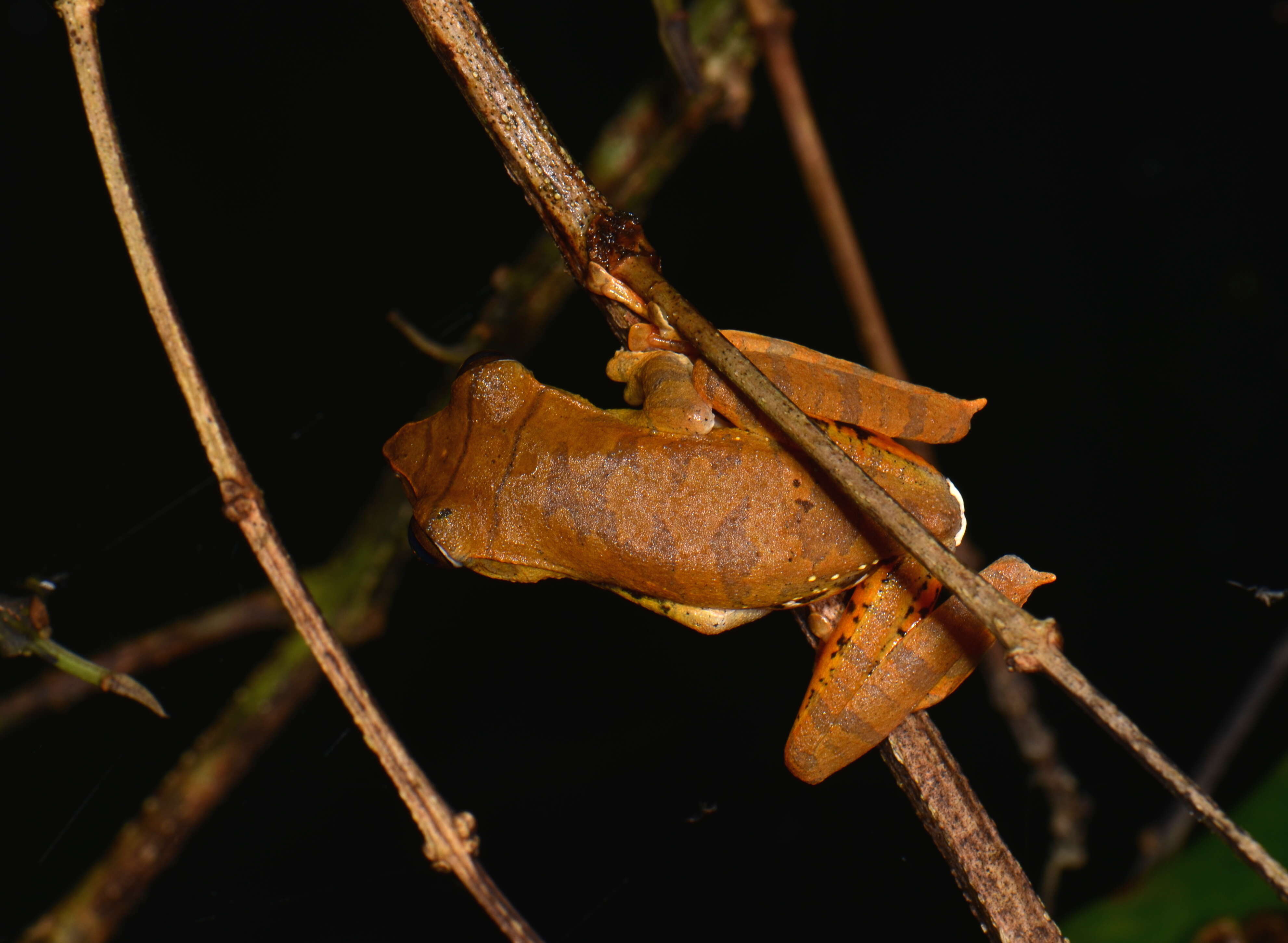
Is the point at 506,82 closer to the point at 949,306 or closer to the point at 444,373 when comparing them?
the point at 444,373

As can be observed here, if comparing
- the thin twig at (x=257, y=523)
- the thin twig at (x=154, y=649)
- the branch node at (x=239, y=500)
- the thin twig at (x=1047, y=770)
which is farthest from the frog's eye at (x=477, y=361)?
the thin twig at (x=1047, y=770)

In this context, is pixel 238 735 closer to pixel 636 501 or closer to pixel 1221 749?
pixel 636 501

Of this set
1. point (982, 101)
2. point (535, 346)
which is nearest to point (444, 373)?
point (535, 346)

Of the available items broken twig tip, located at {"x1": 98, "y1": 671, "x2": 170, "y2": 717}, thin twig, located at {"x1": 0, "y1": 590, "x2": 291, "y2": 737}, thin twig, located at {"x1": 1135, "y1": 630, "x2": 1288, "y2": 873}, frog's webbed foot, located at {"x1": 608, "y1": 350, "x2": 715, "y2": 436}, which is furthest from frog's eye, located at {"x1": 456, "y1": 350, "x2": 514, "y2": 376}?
thin twig, located at {"x1": 1135, "y1": 630, "x2": 1288, "y2": 873}

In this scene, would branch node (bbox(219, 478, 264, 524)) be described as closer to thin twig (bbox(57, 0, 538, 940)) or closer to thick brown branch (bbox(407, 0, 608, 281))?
thin twig (bbox(57, 0, 538, 940))

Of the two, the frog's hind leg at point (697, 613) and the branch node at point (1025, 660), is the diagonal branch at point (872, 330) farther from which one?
the branch node at point (1025, 660)

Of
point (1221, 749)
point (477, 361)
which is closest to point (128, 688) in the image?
point (477, 361)
